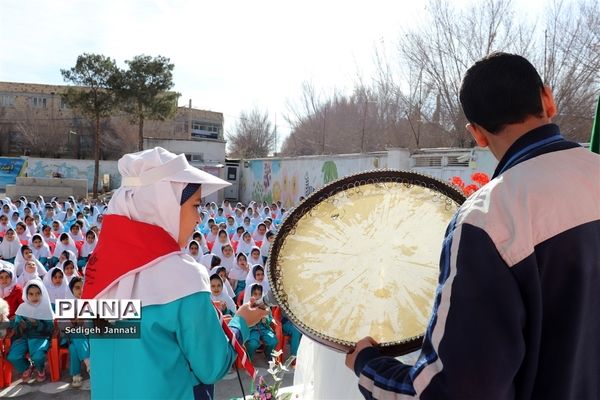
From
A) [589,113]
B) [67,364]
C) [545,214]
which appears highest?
[589,113]

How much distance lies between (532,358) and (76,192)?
27.1 meters

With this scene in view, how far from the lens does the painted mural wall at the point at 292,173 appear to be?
17.5 meters

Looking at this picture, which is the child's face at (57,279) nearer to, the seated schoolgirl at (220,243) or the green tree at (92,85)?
the seated schoolgirl at (220,243)

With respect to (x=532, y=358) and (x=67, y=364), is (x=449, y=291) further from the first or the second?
(x=67, y=364)

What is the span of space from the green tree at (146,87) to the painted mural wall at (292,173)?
5655mm

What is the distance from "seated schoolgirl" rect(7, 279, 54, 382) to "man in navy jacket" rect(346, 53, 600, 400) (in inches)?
205

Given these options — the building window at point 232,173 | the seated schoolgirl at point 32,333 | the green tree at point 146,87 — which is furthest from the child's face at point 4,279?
the building window at point 232,173

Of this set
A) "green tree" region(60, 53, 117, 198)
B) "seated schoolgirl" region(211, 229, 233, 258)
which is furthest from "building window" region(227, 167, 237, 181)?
"seated schoolgirl" region(211, 229, 233, 258)

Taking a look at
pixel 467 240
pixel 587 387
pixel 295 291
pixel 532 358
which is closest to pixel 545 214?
pixel 467 240

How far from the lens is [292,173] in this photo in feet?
74.8

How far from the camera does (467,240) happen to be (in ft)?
3.11

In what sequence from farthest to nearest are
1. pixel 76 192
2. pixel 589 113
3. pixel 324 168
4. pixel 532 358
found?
pixel 76 192 < pixel 324 168 < pixel 589 113 < pixel 532 358

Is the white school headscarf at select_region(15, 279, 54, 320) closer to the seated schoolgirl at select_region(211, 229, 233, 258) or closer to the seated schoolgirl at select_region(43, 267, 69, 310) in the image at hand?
the seated schoolgirl at select_region(43, 267, 69, 310)

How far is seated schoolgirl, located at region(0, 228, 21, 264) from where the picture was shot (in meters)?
9.64
